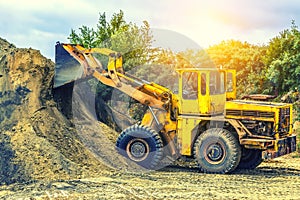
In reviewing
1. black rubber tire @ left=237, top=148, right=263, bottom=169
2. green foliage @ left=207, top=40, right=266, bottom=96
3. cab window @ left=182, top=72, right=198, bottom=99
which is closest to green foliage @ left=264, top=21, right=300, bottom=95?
green foliage @ left=207, top=40, right=266, bottom=96

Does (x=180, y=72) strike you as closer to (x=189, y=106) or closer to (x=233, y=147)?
(x=189, y=106)

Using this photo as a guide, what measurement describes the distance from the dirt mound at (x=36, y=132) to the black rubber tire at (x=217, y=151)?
2348mm

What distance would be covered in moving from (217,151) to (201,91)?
158 centimetres

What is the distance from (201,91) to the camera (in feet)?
45.7

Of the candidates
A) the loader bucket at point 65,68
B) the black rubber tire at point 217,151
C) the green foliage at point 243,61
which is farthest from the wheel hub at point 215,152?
A: the green foliage at point 243,61

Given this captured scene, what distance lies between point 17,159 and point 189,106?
14.9ft

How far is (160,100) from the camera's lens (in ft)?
48.5

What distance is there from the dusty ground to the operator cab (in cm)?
168

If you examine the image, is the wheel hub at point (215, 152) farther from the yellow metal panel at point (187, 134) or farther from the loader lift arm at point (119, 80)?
the loader lift arm at point (119, 80)

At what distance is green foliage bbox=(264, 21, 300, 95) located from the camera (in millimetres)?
23844

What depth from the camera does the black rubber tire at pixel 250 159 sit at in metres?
15.0

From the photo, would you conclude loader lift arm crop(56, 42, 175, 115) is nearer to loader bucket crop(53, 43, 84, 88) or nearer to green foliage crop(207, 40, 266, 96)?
loader bucket crop(53, 43, 84, 88)

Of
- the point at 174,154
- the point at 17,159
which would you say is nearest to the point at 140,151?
the point at 174,154

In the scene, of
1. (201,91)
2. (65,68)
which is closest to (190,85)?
(201,91)
